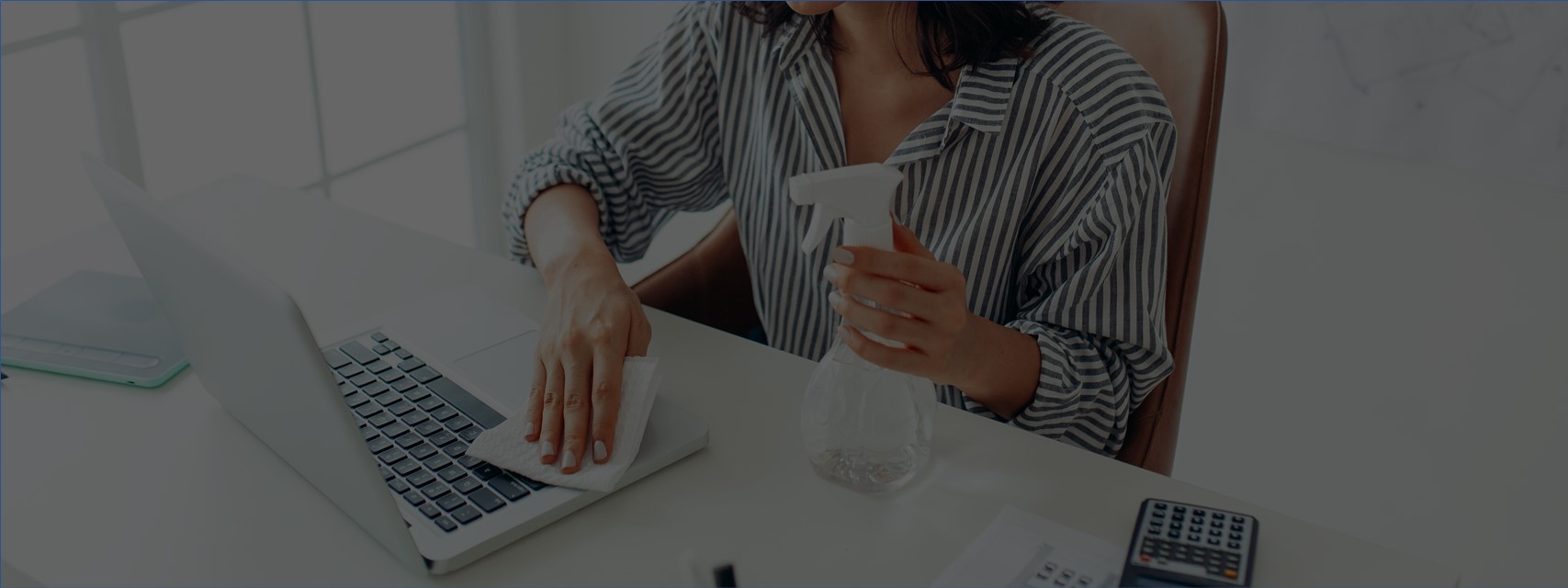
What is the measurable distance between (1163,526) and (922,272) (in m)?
0.21

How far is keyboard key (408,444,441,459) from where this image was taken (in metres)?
0.82

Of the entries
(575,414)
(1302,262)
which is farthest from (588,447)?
(1302,262)

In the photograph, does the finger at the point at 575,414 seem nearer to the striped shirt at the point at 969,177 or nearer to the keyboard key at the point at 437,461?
the keyboard key at the point at 437,461

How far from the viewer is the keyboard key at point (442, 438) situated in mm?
835

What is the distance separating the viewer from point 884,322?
2.42 feet

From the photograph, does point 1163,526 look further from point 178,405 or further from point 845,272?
point 178,405

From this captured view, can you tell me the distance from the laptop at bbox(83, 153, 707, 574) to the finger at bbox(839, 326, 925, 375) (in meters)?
0.16

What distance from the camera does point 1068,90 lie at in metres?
1.01

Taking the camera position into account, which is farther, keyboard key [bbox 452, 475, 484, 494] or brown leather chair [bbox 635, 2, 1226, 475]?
brown leather chair [bbox 635, 2, 1226, 475]

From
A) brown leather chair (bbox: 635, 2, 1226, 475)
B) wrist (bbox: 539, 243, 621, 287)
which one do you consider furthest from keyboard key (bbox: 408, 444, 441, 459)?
brown leather chair (bbox: 635, 2, 1226, 475)

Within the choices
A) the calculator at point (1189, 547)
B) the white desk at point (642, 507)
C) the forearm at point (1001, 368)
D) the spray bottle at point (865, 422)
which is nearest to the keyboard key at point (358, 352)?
the white desk at point (642, 507)

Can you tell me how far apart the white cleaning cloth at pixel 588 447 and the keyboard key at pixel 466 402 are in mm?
30

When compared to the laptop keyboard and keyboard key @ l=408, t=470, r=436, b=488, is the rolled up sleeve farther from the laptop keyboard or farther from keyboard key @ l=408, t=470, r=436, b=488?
keyboard key @ l=408, t=470, r=436, b=488

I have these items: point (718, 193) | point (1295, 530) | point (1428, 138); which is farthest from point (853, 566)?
point (1428, 138)
